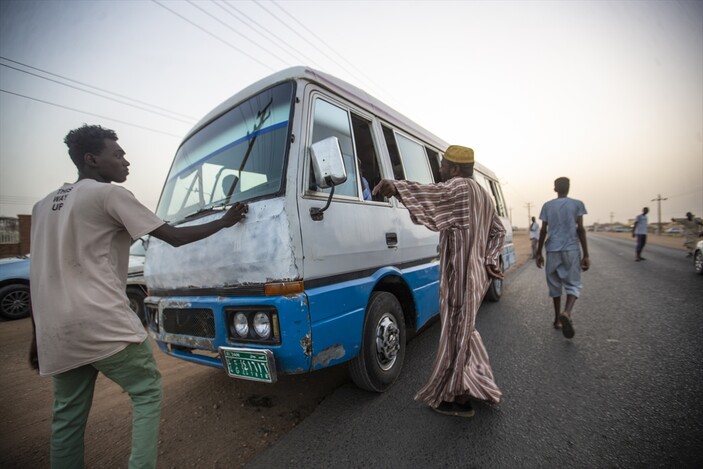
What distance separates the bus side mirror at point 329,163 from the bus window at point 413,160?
1480 mm

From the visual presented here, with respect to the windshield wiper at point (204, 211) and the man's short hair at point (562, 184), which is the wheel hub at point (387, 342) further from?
the man's short hair at point (562, 184)

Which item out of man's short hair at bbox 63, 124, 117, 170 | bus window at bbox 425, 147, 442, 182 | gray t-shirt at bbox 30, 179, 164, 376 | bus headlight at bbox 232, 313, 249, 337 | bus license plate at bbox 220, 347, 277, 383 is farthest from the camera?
bus window at bbox 425, 147, 442, 182

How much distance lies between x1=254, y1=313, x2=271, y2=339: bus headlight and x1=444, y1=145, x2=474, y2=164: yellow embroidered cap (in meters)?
1.68

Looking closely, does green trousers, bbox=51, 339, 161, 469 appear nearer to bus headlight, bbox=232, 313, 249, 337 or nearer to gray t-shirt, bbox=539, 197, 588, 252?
bus headlight, bbox=232, 313, 249, 337

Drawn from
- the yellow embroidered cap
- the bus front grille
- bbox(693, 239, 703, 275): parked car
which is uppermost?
the yellow embroidered cap

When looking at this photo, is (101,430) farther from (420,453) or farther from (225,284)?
(420,453)

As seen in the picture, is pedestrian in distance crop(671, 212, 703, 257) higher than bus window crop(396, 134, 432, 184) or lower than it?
lower

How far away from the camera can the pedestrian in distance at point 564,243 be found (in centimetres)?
374

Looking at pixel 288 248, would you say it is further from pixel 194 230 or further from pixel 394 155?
pixel 394 155

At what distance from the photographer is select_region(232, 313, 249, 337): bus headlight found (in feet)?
6.10

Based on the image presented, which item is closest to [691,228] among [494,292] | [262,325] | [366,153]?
[494,292]

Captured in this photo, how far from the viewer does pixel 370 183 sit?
10.1 feet

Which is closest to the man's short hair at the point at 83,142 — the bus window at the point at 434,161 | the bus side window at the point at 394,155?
the bus side window at the point at 394,155

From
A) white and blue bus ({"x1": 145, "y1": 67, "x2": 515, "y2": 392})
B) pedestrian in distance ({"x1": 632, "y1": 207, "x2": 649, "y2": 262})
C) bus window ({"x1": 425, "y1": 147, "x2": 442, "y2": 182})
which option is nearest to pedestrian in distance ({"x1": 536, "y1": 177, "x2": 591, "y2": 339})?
bus window ({"x1": 425, "y1": 147, "x2": 442, "y2": 182})
